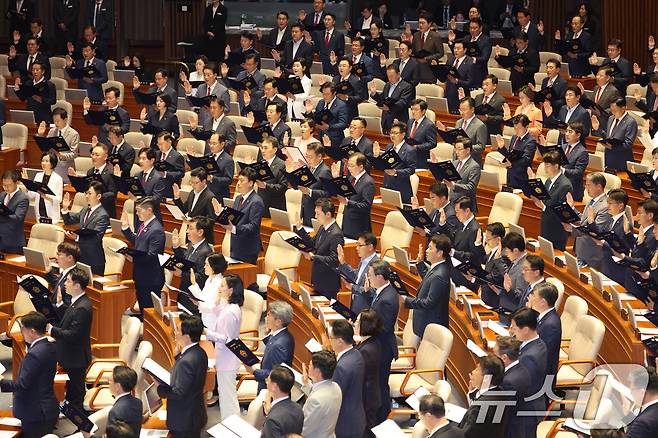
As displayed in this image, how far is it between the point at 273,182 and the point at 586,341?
4.97 meters

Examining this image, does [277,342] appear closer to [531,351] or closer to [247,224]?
[531,351]

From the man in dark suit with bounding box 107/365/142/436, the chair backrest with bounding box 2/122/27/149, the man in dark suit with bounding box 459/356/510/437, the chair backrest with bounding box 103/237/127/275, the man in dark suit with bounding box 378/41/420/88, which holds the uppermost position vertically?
the man in dark suit with bounding box 378/41/420/88

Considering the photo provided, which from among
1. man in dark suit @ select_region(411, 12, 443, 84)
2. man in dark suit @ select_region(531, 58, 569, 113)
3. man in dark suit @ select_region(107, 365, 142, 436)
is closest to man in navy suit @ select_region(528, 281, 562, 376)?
man in dark suit @ select_region(107, 365, 142, 436)

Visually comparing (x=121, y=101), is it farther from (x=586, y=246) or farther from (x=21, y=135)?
(x=586, y=246)

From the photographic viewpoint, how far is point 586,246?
11617 mm

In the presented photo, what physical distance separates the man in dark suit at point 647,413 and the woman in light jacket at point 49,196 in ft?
25.6

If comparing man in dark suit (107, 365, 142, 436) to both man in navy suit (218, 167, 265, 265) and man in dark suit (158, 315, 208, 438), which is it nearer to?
man in dark suit (158, 315, 208, 438)

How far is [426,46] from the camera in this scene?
58.2ft

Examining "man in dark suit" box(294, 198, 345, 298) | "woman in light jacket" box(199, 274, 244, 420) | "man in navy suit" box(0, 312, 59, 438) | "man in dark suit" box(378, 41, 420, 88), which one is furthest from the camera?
"man in dark suit" box(378, 41, 420, 88)

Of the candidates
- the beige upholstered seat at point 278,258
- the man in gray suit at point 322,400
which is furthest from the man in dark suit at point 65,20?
the man in gray suit at point 322,400

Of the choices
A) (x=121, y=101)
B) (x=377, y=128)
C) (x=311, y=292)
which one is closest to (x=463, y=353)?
(x=311, y=292)

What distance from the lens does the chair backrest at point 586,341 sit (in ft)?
31.6

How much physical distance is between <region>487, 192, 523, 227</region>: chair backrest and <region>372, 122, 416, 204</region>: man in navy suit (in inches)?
56.0

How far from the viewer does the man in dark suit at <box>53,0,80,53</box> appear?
66.2ft
